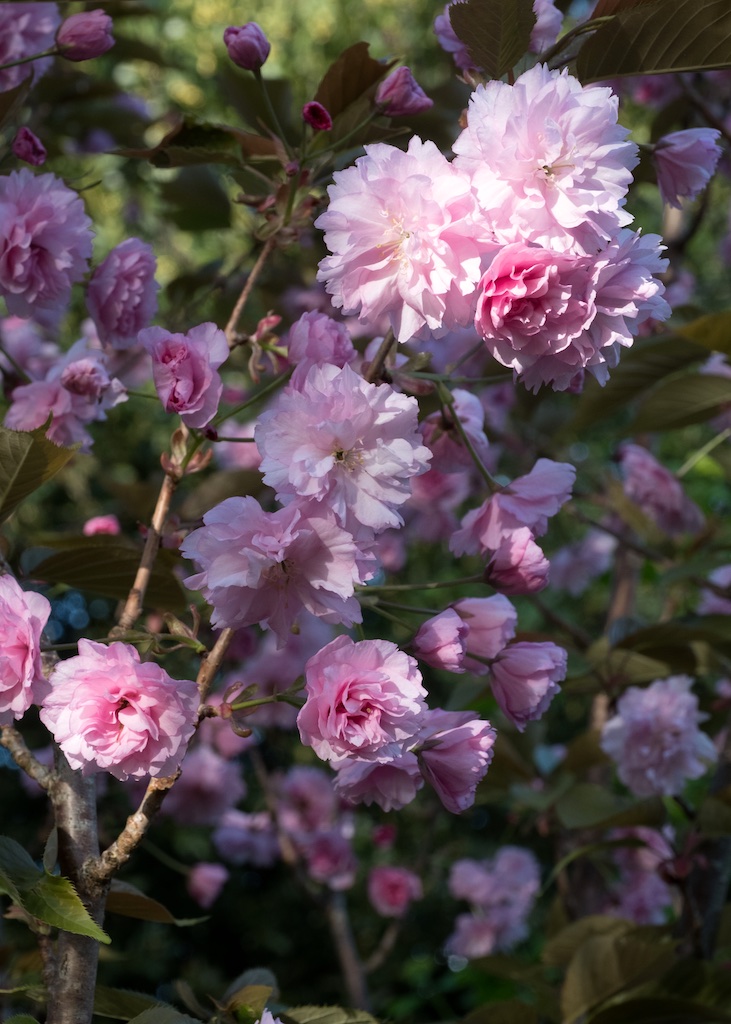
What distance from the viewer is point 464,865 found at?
2891 mm

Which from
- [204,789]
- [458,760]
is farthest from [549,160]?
[204,789]

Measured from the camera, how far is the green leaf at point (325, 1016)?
83 cm

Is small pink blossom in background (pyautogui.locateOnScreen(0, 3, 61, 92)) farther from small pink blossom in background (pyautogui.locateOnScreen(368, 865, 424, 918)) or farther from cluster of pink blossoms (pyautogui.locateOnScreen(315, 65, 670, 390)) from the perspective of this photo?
small pink blossom in background (pyautogui.locateOnScreen(368, 865, 424, 918))

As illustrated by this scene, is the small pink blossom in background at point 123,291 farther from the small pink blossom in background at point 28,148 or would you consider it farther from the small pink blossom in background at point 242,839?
the small pink blossom in background at point 242,839

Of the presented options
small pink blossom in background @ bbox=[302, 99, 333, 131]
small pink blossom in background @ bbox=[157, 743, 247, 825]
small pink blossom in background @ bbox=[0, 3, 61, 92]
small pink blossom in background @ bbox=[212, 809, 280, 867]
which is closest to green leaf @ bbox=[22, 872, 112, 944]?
small pink blossom in background @ bbox=[302, 99, 333, 131]

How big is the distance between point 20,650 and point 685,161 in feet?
2.18

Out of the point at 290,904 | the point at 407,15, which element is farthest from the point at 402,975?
the point at 407,15

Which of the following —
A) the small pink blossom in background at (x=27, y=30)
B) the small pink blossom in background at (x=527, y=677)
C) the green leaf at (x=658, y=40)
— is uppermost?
the green leaf at (x=658, y=40)

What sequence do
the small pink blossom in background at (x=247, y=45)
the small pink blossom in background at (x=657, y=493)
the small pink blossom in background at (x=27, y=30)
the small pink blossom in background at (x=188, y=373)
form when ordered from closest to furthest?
1. the small pink blossom in background at (x=188, y=373)
2. the small pink blossom in background at (x=247, y=45)
3. the small pink blossom in background at (x=27, y=30)
4. the small pink blossom in background at (x=657, y=493)

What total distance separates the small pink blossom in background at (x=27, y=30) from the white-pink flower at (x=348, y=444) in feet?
2.44

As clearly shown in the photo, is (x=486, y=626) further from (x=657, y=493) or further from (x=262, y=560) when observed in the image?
(x=657, y=493)

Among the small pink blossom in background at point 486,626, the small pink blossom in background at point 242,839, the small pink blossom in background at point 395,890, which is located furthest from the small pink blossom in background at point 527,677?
the small pink blossom in background at point 242,839

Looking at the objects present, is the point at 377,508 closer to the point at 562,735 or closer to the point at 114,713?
the point at 114,713

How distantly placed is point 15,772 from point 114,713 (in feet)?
11.4
